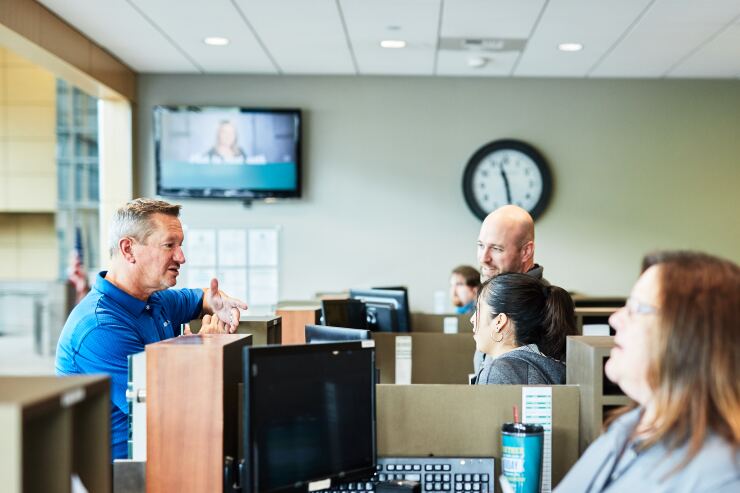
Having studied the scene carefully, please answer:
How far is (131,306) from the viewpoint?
2.49 meters

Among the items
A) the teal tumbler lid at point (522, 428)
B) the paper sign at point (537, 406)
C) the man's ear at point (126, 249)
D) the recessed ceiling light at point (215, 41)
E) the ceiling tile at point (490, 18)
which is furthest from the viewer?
the recessed ceiling light at point (215, 41)

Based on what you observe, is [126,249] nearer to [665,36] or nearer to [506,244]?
[506,244]

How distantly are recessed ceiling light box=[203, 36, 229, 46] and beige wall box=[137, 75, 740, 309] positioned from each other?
865 millimetres

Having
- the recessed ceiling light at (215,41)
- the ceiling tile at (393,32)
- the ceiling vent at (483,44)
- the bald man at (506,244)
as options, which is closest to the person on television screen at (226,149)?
the recessed ceiling light at (215,41)

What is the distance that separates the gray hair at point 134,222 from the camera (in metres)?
2.61

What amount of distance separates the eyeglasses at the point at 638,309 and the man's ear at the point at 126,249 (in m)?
1.70

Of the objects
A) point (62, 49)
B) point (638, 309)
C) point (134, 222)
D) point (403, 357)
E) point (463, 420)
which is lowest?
point (403, 357)

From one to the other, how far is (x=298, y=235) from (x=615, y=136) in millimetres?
2427

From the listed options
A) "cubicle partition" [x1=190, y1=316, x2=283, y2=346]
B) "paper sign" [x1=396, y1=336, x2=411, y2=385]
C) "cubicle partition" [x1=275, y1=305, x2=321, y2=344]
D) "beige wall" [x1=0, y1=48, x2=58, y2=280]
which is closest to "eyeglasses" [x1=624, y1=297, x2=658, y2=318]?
"cubicle partition" [x1=190, y1=316, x2=283, y2=346]

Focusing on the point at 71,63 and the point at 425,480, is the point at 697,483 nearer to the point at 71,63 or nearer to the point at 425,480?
the point at 425,480

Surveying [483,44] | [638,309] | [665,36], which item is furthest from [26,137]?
[638,309]

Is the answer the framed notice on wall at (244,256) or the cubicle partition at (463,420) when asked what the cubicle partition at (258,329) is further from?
the framed notice on wall at (244,256)

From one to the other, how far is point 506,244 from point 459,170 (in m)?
2.62

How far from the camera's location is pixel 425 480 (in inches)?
77.2
